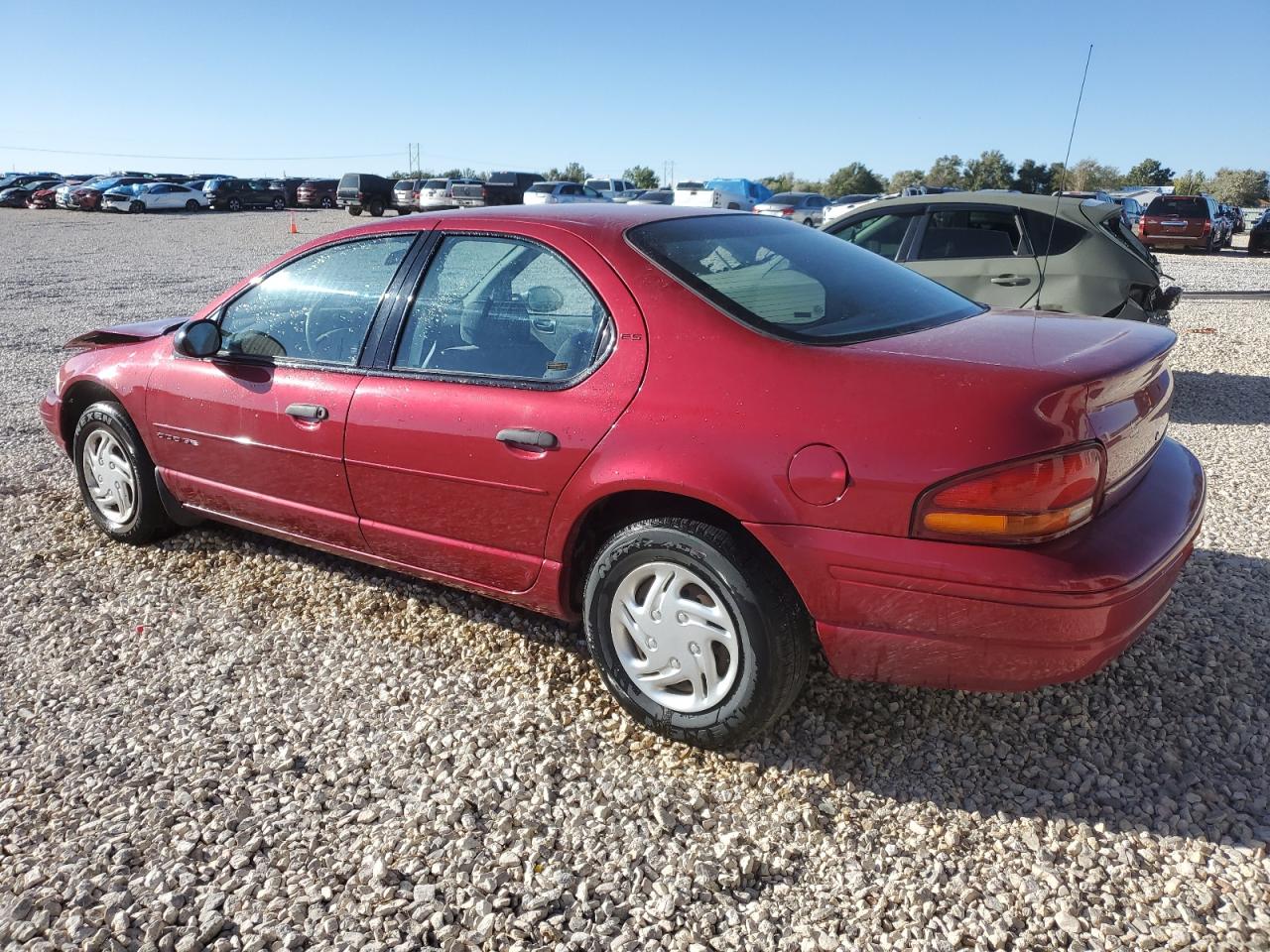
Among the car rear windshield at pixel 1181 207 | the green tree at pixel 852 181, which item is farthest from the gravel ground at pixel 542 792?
the green tree at pixel 852 181

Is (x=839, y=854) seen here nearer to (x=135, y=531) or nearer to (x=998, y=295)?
(x=135, y=531)

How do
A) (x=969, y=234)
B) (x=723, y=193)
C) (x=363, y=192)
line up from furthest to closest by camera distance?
(x=363, y=192)
(x=723, y=193)
(x=969, y=234)

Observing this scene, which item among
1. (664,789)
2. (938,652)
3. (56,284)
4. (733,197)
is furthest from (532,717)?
(733,197)

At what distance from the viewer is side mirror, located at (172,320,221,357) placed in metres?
3.61

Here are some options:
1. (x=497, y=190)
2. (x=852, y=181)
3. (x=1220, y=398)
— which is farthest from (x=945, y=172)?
(x=1220, y=398)

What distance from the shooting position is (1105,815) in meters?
2.49

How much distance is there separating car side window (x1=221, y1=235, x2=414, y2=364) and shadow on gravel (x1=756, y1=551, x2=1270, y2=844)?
2053mm

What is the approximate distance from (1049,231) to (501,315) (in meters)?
5.25

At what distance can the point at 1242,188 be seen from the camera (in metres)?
56.0

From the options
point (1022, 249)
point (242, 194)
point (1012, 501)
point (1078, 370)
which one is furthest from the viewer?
point (242, 194)

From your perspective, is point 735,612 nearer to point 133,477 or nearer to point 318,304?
point 318,304

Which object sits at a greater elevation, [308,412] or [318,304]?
[318,304]

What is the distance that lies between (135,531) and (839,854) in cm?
346

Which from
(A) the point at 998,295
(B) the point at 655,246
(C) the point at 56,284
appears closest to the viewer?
(B) the point at 655,246
